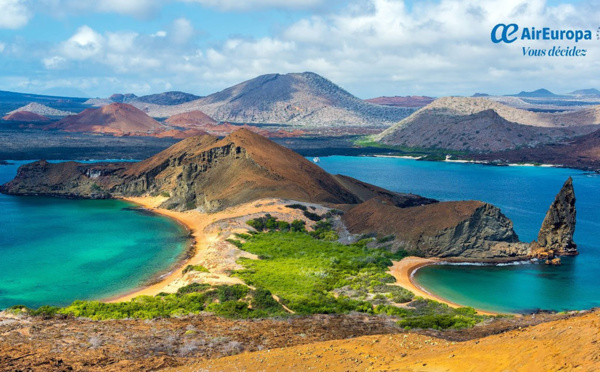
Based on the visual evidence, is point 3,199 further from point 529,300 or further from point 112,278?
point 529,300

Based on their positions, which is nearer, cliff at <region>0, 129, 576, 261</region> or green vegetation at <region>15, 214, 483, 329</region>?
green vegetation at <region>15, 214, 483, 329</region>

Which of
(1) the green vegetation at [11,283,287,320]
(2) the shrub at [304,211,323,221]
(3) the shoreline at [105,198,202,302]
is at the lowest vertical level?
(3) the shoreline at [105,198,202,302]

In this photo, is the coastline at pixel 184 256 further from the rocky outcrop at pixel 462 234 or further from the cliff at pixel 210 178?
the rocky outcrop at pixel 462 234

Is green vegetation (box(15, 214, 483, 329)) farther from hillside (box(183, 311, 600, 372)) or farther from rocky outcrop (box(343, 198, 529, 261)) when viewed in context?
hillside (box(183, 311, 600, 372))

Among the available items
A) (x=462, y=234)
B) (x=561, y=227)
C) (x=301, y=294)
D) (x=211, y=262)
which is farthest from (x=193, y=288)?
(x=561, y=227)

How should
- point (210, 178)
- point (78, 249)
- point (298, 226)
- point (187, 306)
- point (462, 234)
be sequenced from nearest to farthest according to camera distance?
1. point (187, 306)
2. point (462, 234)
3. point (78, 249)
4. point (298, 226)
5. point (210, 178)

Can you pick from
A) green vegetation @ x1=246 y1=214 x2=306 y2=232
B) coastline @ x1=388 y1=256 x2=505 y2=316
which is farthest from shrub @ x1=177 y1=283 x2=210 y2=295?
green vegetation @ x1=246 y1=214 x2=306 y2=232

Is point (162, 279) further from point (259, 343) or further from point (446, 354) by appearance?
point (446, 354)

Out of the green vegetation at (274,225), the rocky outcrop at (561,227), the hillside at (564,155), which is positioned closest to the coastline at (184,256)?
the green vegetation at (274,225)
